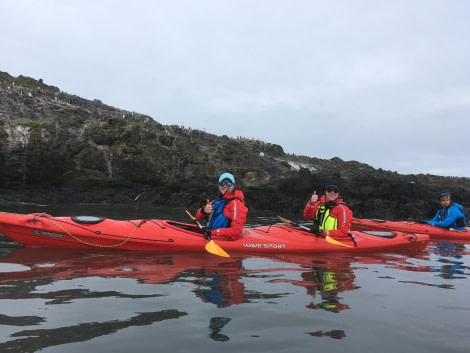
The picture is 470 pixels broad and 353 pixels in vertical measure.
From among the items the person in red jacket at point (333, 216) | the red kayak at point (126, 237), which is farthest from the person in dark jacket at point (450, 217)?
the red kayak at point (126, 237)

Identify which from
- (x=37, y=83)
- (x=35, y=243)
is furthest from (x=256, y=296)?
(x=37, y=83)

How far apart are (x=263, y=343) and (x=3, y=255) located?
15.8 feet

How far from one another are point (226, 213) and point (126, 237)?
179 cm

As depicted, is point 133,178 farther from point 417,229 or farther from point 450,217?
point 450,217

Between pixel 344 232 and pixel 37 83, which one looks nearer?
pixel 344 232

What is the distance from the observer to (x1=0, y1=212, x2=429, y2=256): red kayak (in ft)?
21.6

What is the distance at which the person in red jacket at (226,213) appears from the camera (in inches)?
277

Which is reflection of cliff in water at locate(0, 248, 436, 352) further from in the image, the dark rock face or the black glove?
the dark rock face

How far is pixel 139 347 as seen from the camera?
9.43 ft

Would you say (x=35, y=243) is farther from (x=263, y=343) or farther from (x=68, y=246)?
(x=263, y=343)

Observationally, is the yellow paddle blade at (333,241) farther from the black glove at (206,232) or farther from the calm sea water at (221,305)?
the black glove at (206,232)

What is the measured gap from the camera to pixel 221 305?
3891 mm

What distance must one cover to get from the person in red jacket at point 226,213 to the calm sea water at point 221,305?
0.71 m

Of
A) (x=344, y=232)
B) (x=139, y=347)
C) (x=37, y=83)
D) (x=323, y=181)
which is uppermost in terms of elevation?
(x=37, y=83)
